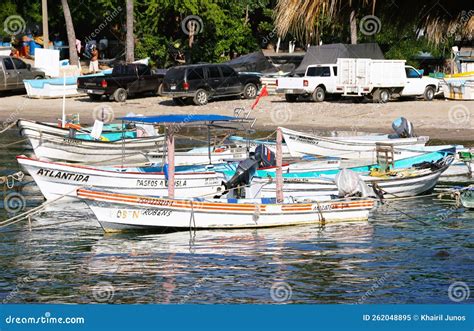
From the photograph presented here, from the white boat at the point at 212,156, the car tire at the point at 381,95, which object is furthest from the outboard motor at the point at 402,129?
the car tire at the point at 381,95

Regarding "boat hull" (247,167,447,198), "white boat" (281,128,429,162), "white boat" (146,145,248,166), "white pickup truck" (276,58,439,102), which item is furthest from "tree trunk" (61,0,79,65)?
"boat hull" (247,167,447,198)

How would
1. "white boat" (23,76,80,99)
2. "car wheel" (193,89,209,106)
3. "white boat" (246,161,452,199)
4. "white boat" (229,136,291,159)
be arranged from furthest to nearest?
1. "white boat" (23,76,80,99)
2. "car wheel" (193,89,209,106)
3. "white boat" (229,136,291,159)
4. "white boat" (246,161,452,199)

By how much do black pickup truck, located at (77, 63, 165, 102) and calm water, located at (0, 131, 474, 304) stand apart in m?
22.5

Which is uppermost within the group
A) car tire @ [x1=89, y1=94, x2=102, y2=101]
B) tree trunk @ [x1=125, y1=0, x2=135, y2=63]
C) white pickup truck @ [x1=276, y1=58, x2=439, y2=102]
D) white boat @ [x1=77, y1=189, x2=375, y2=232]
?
tree trunk @ [x1=125, y1=0, x2=135, y2=63]

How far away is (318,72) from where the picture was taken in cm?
4356

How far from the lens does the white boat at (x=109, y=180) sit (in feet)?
79.3

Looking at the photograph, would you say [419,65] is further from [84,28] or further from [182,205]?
[182,205]

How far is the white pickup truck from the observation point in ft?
137

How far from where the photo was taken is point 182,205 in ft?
68.0

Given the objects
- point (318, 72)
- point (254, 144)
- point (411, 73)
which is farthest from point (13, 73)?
point (254, 144)

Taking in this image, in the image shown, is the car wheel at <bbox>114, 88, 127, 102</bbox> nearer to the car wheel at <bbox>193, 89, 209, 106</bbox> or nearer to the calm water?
the car wheel at <bbox>193, 89, 209, 106</bbox>

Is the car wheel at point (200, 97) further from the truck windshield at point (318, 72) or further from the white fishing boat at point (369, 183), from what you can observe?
the white fishing boat at point (369, 183)

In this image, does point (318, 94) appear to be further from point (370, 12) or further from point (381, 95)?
point (370, 12)

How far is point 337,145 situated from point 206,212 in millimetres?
10415
